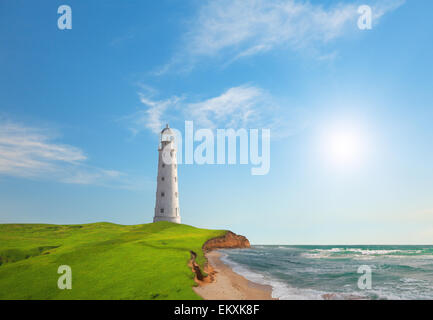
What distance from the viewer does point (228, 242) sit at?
60.4 metres

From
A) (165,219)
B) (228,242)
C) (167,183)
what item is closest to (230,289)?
(228,242)

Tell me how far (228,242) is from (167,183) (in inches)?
743

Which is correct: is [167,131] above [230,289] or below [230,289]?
above

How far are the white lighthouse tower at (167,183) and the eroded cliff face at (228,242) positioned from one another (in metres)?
12.1

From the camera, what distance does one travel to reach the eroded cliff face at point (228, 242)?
51.0 m

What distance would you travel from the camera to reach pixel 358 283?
86.7ft

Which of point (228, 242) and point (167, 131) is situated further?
point (167, 131)

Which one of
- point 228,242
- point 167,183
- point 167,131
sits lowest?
point 228,242

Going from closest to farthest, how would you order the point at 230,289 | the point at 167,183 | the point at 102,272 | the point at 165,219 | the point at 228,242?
1. the point at 230,289
2. the point at 102,272
3. the point at 228,242
4. the point at 165,219
5. the point at 167,183

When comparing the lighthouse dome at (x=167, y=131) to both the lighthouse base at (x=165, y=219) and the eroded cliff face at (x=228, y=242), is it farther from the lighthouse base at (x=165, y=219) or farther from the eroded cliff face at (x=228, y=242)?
the eroded cliff face at (x=228, y=242)

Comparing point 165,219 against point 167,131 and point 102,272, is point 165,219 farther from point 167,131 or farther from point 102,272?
point 102,272
